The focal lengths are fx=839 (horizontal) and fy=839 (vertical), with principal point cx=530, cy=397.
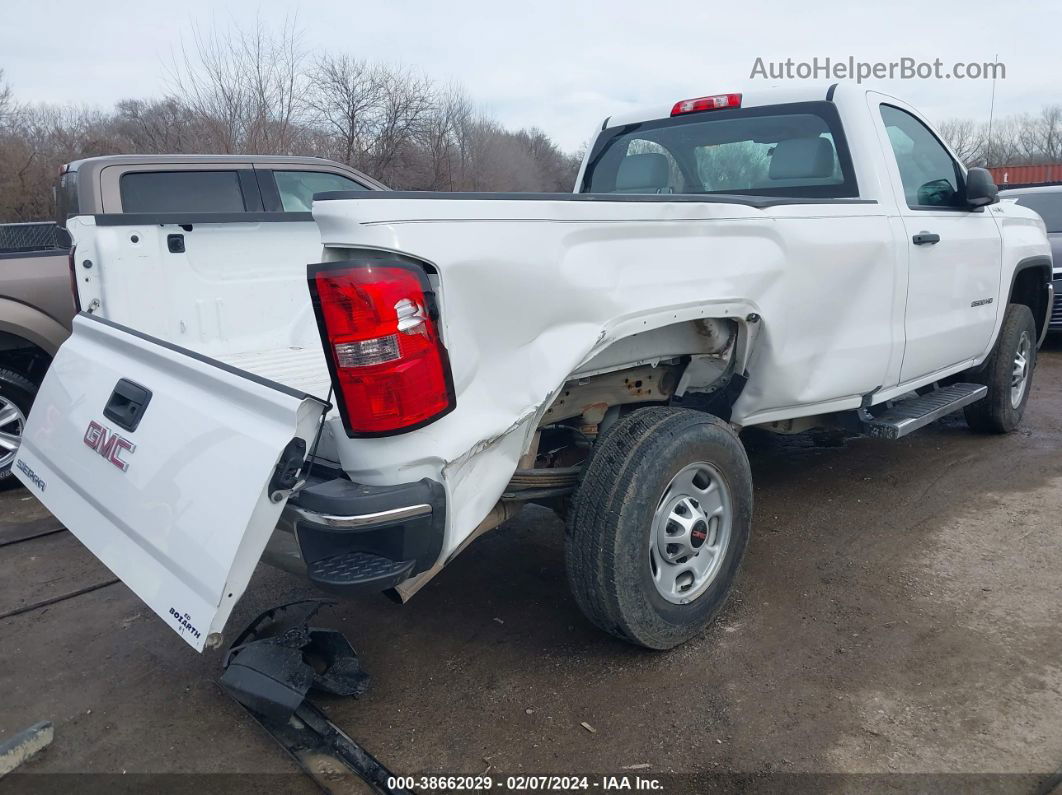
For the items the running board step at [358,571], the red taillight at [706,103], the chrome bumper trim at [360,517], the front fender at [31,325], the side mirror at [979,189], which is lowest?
the running board step at [358,571]

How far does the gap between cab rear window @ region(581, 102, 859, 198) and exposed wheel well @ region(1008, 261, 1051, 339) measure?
2.22 metres

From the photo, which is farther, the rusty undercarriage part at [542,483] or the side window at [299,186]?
the side window at [299,186]

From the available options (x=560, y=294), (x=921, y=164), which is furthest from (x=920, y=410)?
(x=560, y=294)

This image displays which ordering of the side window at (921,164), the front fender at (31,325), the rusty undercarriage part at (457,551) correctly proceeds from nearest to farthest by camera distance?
the rusty undercarriage part at (457,551) < the side window at (921,164) < the front fender at (31,325)

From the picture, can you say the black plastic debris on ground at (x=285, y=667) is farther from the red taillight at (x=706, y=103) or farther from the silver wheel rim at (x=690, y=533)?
the red taillight at (x=706, y=103)

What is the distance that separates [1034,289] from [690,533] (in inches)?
160

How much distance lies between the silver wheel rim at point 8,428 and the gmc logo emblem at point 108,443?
3073mm

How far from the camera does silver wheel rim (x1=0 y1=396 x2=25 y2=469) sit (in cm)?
→ 534

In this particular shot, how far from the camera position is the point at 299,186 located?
6.02 m

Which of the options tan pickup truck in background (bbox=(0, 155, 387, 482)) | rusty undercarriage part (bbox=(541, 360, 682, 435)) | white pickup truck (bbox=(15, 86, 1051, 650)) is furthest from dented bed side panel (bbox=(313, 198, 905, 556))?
tan pickup truck in background (bbox=(0, 155, 387, 482))

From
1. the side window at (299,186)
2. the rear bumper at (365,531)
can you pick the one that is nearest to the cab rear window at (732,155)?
the side window at (299,186)

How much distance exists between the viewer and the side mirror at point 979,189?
422cm

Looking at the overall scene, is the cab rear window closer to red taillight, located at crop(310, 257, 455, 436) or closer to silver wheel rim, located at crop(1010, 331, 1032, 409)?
silver wheel rim, located at crop(1010, 331, 1032, 409)

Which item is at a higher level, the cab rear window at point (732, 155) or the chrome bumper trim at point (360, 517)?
the cab rear window at point (732, 155)
